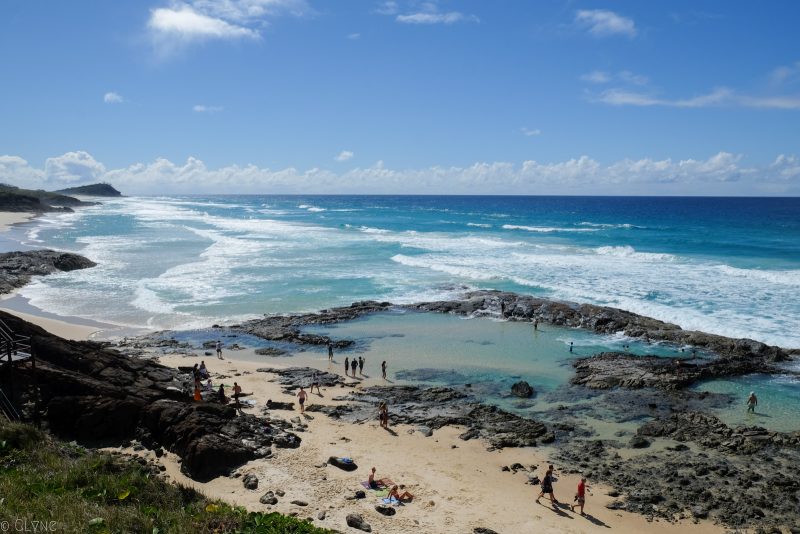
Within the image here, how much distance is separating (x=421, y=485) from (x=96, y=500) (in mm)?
7723

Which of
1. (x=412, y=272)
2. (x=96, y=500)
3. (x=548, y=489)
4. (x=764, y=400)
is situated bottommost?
(x=548, y=489)

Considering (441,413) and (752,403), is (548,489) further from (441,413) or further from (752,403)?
(752,403)

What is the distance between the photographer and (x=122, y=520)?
8.57 m

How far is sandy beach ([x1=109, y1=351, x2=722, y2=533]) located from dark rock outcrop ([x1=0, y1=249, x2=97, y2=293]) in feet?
100

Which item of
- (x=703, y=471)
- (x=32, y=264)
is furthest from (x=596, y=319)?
(x=32, y=264)

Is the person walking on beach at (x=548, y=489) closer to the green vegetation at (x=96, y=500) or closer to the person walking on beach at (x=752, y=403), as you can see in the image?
the green vegetation at (x=96, y=500)

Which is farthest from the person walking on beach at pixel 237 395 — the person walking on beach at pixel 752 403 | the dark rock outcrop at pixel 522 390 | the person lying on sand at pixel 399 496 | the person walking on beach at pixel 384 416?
the person walking on beach at pixel 752 403

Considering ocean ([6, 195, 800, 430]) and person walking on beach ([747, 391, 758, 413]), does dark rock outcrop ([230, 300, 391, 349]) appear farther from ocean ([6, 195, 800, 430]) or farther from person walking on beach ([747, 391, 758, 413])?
person walking on beach ([747, 391, 758, 413])

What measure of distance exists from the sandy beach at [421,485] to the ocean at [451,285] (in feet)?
14.7

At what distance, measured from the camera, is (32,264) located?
4191 cm

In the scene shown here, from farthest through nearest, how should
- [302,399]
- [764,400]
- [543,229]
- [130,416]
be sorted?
[543,229] < [764,400] < [302,399] < [130,416]

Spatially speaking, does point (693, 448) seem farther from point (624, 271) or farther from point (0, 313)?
point (624, 271)

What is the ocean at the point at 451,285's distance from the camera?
25438 millimetres

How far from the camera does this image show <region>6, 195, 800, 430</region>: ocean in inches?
1001
